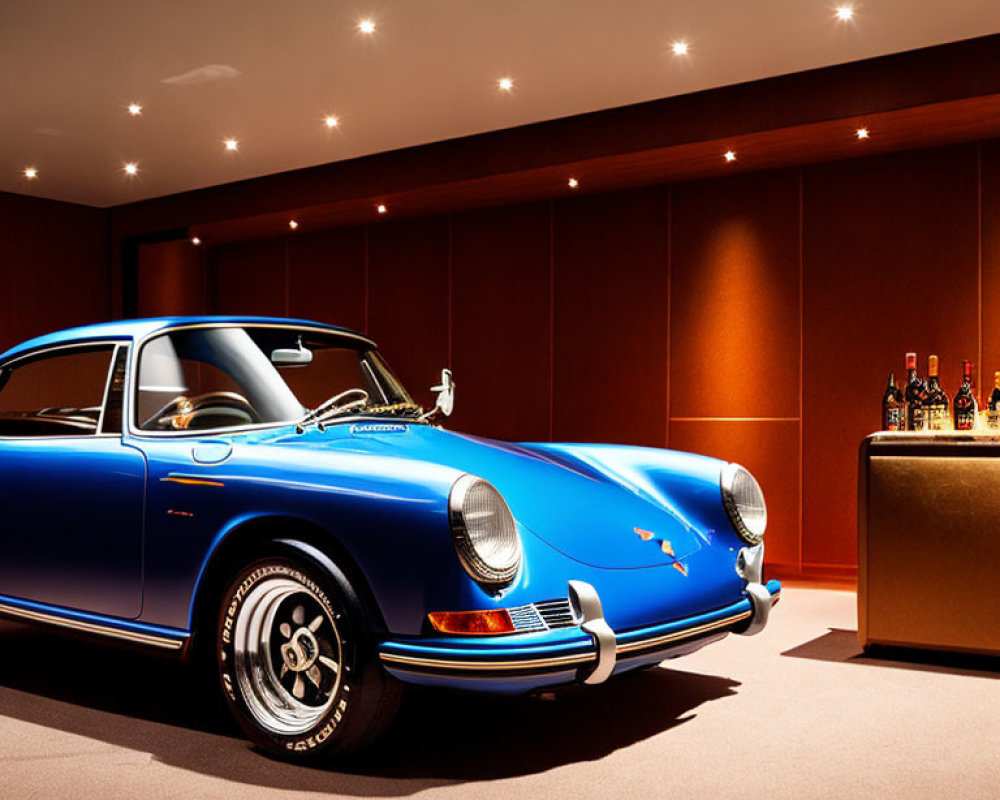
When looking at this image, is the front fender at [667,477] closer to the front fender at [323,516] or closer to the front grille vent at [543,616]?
the front grille vent at [543,616]

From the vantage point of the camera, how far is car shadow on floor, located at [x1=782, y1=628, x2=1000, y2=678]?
3877mm

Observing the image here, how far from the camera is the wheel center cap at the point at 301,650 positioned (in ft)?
8.82

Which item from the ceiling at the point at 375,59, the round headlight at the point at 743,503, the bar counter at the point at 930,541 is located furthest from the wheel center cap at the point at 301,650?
the ceiling at the point at 375,59

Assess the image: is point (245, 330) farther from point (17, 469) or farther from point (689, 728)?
point (689, 728)

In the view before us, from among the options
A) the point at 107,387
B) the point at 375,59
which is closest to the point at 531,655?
the point at 107,387

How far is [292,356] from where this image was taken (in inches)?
133

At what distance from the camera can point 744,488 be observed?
337 cm

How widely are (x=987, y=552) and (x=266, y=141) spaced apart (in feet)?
18.3

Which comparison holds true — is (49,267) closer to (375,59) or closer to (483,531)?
(375,59)

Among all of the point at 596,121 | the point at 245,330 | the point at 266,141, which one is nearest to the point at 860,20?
the point at 596,121

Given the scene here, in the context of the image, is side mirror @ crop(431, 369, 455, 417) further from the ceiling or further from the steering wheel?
the ceiling

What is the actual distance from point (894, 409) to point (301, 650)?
143 inches

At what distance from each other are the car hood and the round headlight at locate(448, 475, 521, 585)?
0.14 meters

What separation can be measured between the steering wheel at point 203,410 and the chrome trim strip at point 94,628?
2.09 feet
